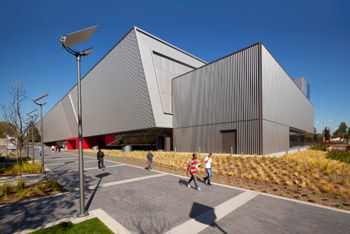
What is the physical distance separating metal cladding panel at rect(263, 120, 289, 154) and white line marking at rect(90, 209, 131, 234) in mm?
16577

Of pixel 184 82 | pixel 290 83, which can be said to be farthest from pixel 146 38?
pixel 290 83

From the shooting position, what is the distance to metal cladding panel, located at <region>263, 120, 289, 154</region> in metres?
18.3

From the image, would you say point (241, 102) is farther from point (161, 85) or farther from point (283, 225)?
point (283, 225)

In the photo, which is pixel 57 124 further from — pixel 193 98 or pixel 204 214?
pixel 204 214

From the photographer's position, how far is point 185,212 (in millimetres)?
5746

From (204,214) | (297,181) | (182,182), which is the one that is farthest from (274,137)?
(204,214)

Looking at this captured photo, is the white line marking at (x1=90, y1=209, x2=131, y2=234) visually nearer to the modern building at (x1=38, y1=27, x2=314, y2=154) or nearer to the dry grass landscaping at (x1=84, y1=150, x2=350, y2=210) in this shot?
the dry grass landscaping at (x1=84, y1=150, x2=350, y2=210)

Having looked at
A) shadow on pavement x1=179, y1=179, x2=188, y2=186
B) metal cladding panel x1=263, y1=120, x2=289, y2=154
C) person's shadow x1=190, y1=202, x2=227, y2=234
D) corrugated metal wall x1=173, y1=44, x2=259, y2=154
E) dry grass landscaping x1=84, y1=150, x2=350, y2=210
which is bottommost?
shadow on pavement x1=179, y1=179, x2=188, y2=186

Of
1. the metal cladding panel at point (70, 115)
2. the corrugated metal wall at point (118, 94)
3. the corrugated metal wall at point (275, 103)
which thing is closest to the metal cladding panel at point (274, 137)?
the corrugated metal wall at point (275, 103)

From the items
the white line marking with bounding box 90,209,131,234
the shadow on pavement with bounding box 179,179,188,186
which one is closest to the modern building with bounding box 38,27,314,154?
the shadow on pavement with bounding box 179,179,188,186

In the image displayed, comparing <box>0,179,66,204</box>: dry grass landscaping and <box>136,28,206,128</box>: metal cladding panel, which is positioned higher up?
<box>136,28,206,128</box>: metal cladding panel

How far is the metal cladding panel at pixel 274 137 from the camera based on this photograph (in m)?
18.3

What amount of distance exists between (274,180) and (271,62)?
16.2 metres

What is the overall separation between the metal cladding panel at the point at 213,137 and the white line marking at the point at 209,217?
11816 millimetres
